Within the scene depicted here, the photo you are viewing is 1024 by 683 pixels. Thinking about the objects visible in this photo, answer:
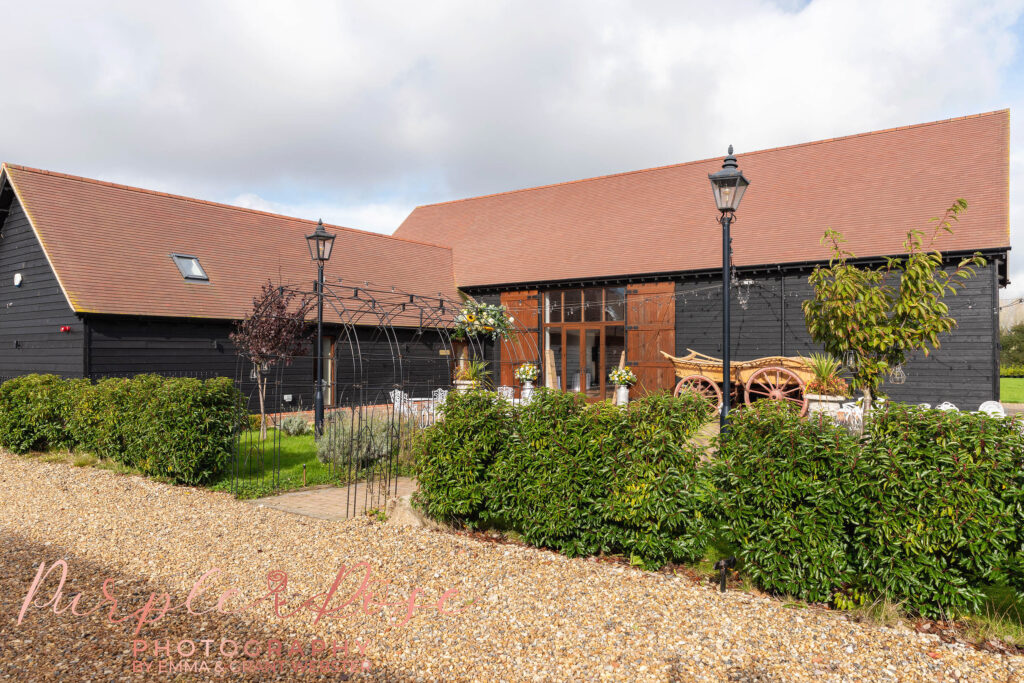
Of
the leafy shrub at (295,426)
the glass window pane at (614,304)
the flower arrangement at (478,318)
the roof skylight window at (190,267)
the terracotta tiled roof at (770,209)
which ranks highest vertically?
the terracotta tiled roof at (770,209)

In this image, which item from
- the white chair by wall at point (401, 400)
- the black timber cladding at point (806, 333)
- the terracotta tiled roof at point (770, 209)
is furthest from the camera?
the terracotta tiled roof at point (770, 209)

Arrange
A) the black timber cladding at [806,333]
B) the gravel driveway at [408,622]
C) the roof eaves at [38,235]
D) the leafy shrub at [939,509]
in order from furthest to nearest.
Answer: the roof eaves at [38,235]
the black timber cladding at [806,333]
the leafy shrub at [939,509]
the gravel driveway at [408,622]

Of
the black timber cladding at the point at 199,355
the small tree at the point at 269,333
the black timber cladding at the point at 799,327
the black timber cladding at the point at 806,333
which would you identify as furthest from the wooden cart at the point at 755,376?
the small tree at the point at 269,333

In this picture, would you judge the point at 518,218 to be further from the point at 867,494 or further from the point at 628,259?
the point at 867,494

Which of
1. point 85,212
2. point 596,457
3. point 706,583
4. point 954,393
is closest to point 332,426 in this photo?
point 596,457

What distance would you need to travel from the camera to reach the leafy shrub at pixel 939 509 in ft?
12.5

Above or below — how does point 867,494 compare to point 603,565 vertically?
above

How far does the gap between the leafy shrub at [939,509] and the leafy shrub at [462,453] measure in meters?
2.69

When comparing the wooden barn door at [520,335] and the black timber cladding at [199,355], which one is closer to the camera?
the black timber cladding at [199,355]

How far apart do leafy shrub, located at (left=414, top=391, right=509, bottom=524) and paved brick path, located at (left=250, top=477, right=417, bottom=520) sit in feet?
2.76

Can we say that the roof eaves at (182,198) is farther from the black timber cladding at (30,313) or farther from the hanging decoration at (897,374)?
the hanging decoration at (897,374)

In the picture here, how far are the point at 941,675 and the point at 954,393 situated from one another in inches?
465

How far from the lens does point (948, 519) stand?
3.85 meters

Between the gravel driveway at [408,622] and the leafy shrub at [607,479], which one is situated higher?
the leafy shrub at [607,479]
